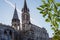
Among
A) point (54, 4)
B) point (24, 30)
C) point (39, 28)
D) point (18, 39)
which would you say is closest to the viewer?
point (54, 4)

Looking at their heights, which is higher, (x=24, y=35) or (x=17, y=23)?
(x=17, y=23)

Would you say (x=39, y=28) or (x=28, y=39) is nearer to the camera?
(x=28, y=39)

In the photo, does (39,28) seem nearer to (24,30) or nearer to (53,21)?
(24,30)

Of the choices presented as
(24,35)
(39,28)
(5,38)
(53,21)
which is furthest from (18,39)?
(53,21)

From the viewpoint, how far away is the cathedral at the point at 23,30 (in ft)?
156

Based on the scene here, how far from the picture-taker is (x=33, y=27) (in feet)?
190

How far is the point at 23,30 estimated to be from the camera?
54594mm

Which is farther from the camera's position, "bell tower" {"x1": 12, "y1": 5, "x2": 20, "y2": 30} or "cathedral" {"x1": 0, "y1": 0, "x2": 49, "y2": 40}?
"bell tower" {"x1": 12, "y1": 5, "x2": 20, "y2": 30}

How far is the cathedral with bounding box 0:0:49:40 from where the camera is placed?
47641mm

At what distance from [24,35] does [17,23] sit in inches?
186

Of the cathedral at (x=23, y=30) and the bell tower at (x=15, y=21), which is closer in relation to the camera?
the cathedral at (x=23, y=30)

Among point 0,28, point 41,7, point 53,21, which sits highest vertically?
point 0,28

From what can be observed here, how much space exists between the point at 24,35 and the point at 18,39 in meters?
2.30

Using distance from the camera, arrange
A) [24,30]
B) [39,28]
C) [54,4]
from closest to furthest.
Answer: [54,4] < [24,30] < [39,28]
